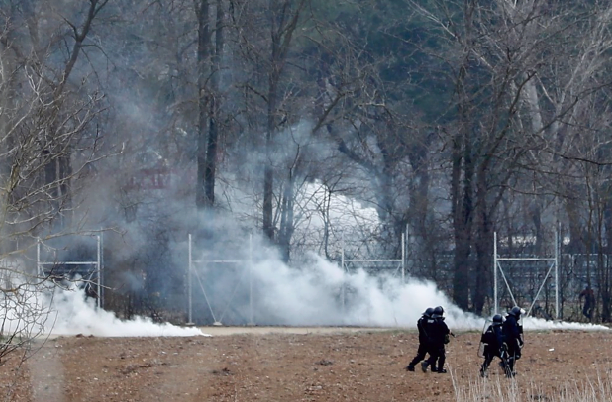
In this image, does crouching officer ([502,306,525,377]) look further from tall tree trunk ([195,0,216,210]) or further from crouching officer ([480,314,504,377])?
tall tree trunk ([195,0,216,210])

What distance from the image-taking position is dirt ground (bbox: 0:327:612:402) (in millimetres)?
12180

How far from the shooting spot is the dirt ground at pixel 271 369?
12180 millimetres

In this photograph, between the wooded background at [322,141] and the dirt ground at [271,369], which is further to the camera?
the wooded background at [322,141]

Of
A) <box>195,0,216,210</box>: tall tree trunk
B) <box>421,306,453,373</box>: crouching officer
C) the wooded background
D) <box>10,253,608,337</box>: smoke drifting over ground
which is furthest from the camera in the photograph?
<box>195,0,216,210</box>: tall tree trunk

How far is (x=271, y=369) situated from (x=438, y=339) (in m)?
2.52

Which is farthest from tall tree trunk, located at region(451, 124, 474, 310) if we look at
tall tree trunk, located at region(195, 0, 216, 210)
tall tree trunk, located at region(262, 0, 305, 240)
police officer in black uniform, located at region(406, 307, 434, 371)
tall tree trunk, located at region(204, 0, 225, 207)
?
police officer in black uniform, located at region(406, 307, 434, 371)

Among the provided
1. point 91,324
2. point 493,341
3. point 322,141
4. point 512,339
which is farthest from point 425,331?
point 322,141

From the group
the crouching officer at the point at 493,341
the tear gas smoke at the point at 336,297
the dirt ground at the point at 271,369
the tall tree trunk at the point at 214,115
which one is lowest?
the dirt ground at the point at 271,369

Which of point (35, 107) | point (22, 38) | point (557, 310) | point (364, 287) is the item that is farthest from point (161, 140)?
point (35, 107)

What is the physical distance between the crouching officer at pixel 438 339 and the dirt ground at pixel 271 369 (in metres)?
A: 0.15

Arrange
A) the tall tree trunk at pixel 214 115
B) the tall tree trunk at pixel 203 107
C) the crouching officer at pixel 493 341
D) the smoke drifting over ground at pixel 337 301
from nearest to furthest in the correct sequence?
the crouching officer at pixel 493 341 < the smoke drifting over ground at pixel 337 301 < the tall tree trunk at pixel 203 107 < the tall tree trunk at pixel 214 115

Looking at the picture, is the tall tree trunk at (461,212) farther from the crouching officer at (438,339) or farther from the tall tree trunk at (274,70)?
the crouching officer at (438,339)

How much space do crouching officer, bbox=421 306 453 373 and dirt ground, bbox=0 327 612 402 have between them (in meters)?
0.15

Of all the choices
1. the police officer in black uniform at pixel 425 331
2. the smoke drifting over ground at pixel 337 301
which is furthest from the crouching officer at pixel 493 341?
the smoke drifting over ground at pixel 337 301
